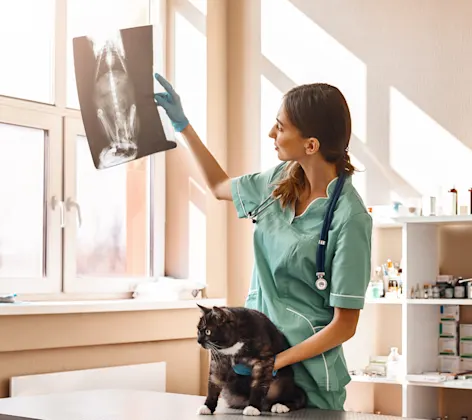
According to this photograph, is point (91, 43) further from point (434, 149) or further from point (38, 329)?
point (434, 149)

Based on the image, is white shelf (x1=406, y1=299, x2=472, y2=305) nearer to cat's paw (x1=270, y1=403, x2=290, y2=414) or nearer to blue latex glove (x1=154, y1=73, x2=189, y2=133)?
blue latex glove (x1=154, y1=73, x2=189, y2=133)

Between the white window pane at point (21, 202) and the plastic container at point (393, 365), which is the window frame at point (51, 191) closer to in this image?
the white window pane at point (21, 202)

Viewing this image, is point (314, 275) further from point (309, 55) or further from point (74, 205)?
point (309, 55)

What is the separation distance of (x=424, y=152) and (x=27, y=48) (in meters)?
1.89

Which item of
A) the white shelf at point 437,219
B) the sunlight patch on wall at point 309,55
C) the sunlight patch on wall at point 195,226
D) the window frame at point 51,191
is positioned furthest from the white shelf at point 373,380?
the window frame at point 51,191

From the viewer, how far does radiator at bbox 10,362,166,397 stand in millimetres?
3189

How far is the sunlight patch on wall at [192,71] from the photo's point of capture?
14.0 feet

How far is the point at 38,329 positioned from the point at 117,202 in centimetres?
99

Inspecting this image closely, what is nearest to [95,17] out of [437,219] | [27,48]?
[27,48]

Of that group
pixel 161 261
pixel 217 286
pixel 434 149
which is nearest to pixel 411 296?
pixel 434 149

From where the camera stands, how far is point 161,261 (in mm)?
4250

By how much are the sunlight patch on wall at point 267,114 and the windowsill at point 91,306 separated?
0.77 m

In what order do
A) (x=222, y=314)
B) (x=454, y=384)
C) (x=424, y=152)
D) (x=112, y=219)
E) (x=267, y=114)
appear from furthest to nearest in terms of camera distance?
(x=267, y=114) < (x=112, y=219) < (x=424, y=152) < (x=454, y=384) < (x=222, y=314)

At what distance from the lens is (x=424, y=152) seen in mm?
3906
